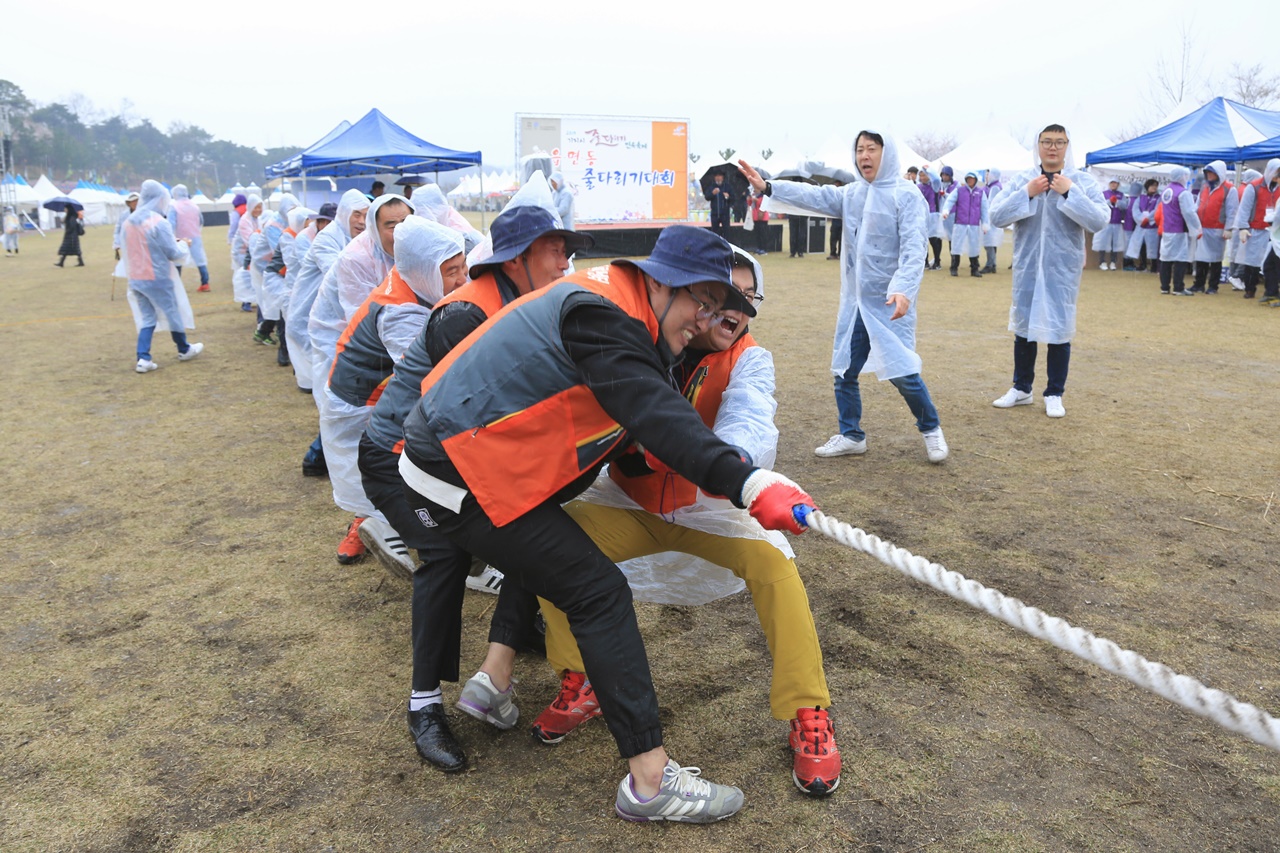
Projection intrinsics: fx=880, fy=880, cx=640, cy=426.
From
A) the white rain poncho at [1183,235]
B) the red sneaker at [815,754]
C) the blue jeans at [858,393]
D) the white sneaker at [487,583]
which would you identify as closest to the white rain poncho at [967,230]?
the white rain poncho at [1183,235]

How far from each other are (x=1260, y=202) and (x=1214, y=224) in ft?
2.67

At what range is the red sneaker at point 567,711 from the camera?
262 cm

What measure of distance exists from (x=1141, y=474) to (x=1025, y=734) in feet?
9.48

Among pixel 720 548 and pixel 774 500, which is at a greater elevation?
pixel 774 500

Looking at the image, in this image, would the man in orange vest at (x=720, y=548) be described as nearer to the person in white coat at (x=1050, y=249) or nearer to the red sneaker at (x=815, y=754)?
the red sneaker at (x=815, y=754)

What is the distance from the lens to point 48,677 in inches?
121

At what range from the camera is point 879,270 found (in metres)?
5.05

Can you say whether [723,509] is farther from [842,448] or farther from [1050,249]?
[1050,249]

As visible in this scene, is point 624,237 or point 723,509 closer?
point 723,509

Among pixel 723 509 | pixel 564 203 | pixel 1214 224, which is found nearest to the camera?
pixel 723 509

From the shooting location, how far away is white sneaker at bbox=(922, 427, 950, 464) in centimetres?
510

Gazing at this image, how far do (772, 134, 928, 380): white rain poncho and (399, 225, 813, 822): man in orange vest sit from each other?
2894 millimetres

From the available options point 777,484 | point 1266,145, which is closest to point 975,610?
point 777,484

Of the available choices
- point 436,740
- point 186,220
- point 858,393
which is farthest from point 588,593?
point 186,220
